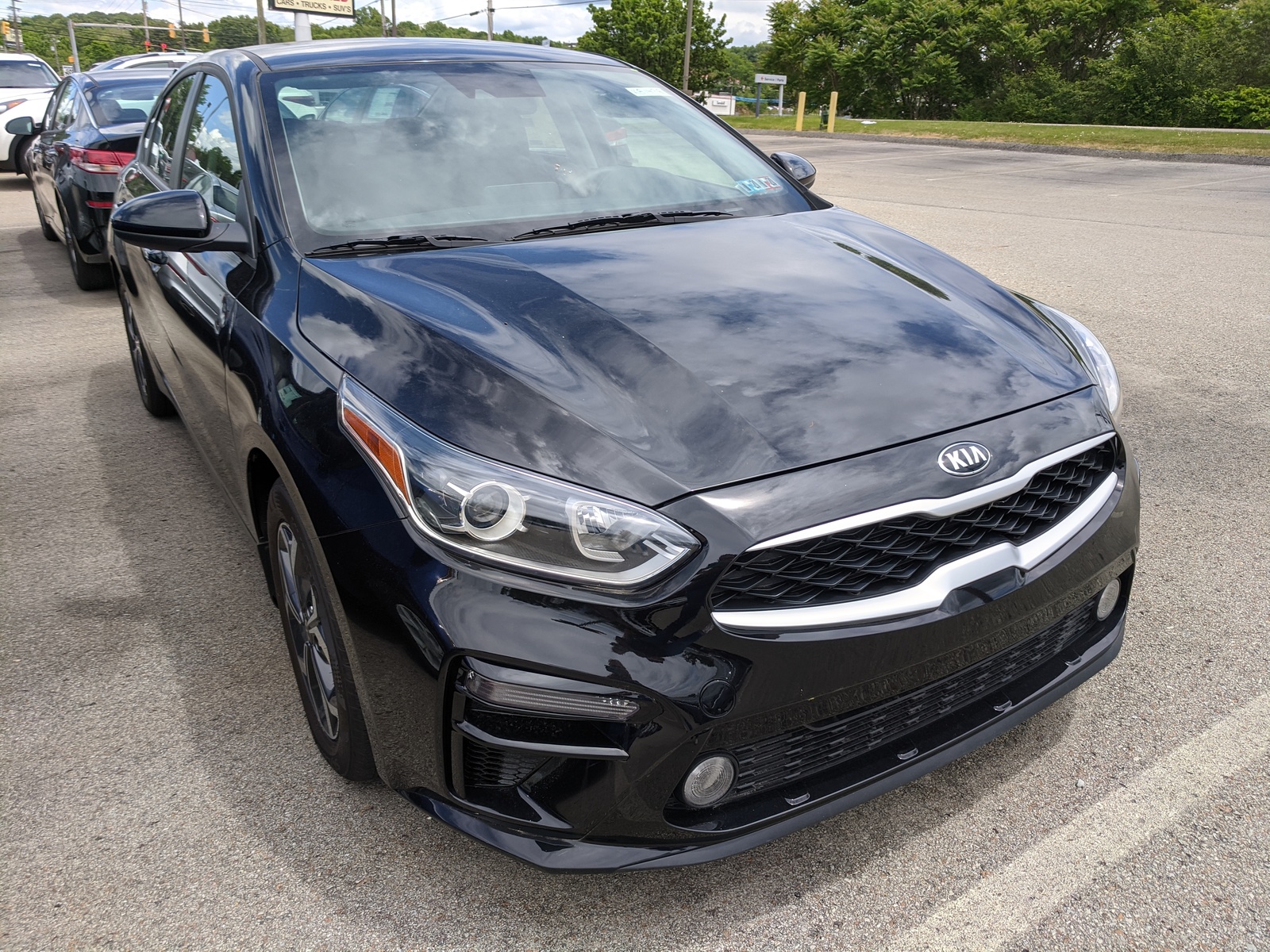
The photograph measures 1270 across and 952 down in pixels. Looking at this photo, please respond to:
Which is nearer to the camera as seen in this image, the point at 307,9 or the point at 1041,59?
the point at 307,9

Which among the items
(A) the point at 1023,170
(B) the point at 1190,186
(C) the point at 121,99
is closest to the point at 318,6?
(A) the point at 1023,170

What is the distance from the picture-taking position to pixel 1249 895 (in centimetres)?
204

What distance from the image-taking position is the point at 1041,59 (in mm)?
44906

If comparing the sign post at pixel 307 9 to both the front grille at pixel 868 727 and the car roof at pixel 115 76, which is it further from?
the front grille at pixel 868 727

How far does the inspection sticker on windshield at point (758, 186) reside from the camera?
132 inches

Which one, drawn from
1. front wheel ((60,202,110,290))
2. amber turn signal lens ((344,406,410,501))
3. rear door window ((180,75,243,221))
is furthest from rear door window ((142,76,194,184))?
front wheel ((60,202,110,290))

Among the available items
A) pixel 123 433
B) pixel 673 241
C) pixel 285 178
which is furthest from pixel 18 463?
pixel 673 241

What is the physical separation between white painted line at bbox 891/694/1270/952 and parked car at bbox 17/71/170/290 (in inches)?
252

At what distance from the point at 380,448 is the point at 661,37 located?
72955mm

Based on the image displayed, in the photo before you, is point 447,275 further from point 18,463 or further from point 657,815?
point 18,463

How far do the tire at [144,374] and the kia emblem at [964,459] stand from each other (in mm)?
3743

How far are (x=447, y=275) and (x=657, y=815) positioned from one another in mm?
1372

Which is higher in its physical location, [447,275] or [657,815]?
[447,275]

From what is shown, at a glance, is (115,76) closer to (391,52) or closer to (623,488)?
(391,52)
